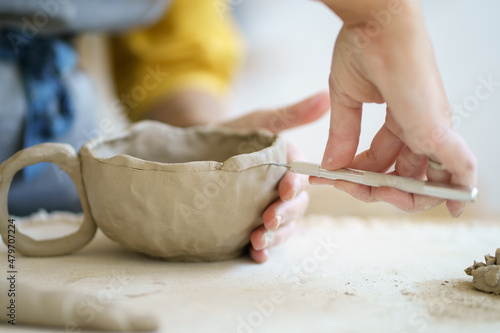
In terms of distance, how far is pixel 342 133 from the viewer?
0.55m

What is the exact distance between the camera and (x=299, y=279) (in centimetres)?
55

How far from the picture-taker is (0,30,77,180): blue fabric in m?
0.89

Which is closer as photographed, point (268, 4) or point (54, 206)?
point (54, 206)

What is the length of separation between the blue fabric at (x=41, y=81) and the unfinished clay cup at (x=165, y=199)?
33cm

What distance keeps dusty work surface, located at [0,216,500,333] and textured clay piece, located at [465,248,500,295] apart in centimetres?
1

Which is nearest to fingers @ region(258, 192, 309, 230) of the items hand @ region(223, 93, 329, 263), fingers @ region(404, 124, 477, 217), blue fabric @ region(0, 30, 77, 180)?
hand @ region(223, 93, 329, 263)

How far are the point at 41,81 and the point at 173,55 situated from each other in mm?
358

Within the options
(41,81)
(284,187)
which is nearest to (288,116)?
(284,187)

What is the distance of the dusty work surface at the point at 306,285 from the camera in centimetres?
44

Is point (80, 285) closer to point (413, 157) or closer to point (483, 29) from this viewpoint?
point (413, 157)

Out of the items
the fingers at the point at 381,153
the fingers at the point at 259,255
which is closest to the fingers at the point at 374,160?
the fingers at the point at 381,153

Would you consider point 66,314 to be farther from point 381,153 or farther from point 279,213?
point 381,153

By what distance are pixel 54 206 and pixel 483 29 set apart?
1052mm

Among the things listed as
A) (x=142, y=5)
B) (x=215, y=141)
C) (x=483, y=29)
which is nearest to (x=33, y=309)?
(x=215, y=141)
